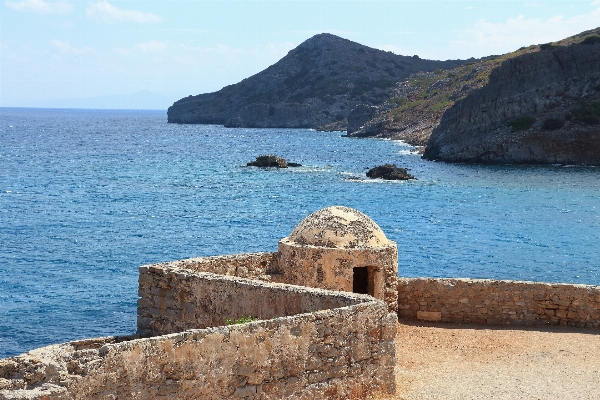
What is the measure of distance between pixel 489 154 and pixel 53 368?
84149mm

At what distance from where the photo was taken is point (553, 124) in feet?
283

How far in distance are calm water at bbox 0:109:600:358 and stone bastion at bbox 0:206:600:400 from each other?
46.2 ft

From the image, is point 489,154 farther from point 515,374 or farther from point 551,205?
point 515,374

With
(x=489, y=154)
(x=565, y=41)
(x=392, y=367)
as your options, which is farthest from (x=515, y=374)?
(x=565, y=41)

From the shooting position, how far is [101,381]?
30.3ft

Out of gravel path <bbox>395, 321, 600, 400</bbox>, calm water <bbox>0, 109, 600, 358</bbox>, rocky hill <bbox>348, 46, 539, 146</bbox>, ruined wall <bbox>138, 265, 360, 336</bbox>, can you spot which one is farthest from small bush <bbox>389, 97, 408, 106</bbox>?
ruined wall <bbox>138, 265, 360, 336</bbox>

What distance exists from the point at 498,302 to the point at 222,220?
1549 inches

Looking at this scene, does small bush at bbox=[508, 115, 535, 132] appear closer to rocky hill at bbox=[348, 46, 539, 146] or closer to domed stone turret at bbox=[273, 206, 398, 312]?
rocky hill at bbox=[348, 46, 539, 146]

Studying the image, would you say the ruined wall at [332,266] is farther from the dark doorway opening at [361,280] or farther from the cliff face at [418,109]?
the cliff face at [418,109]

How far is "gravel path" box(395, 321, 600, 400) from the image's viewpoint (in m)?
12.8

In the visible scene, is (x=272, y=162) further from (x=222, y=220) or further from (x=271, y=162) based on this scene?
(x=222, y=220)

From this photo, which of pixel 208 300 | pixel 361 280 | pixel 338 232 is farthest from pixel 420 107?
pixel 208 300

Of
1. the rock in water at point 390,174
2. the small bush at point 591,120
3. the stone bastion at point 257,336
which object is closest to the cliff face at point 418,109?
the small bush at point 591,120

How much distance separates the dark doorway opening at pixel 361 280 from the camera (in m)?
16.5
